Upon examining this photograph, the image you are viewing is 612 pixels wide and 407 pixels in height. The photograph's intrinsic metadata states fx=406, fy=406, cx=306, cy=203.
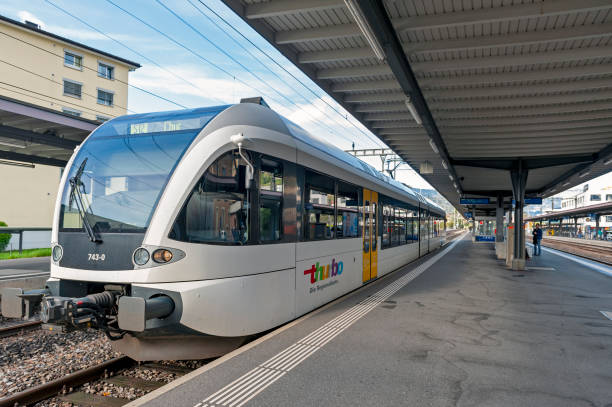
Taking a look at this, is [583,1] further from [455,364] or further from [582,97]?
[455,364]

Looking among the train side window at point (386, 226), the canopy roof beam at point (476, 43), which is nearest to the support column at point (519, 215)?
the train side window at point (386, 226)

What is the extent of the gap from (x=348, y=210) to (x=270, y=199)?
10.1 feet

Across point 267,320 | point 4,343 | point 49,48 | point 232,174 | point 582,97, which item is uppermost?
point 49,48

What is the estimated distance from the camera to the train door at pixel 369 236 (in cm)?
951

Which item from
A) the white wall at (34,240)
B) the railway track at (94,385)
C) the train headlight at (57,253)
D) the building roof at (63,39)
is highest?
the building roof at (63,39)

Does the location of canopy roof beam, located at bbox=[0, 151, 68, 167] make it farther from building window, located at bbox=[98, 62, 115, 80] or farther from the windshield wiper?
building window, located at bbox=[98, 62, 115, 80]

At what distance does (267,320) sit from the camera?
5.41 meters

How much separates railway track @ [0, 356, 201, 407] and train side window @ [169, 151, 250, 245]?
5.72 feet

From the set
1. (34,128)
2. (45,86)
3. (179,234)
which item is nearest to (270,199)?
(179,234)

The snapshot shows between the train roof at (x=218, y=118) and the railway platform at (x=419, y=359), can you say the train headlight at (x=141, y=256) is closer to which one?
the railway platform at (x=419, y=359)

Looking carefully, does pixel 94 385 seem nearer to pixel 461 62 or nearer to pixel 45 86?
pixel 461 62

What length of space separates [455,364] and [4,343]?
6.42 meters

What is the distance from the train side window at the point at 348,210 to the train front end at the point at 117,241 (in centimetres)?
349

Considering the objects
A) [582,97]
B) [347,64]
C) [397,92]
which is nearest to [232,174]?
[347,64]
